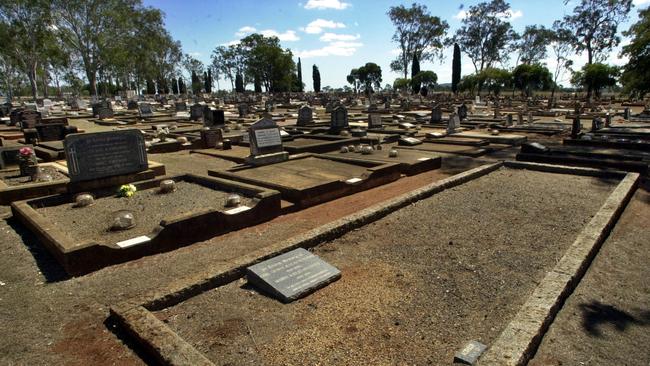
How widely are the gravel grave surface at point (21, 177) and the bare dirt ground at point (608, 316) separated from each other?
392 inches

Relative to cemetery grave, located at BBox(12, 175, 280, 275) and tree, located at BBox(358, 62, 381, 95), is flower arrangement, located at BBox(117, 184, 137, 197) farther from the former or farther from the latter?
tree, located at BBox(358, 62, 381, 95)

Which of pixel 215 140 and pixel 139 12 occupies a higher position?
pixel 139 12

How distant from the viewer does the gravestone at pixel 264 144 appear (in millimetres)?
10547

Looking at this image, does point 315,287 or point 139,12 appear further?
point 139,12

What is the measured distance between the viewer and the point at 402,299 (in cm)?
404

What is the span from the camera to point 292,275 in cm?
439

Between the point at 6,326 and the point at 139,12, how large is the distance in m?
68.4

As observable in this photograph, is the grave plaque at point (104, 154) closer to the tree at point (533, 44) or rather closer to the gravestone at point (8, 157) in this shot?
the gravestone at point (8, 157)

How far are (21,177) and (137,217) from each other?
5.17m

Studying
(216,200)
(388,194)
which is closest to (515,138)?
(388,194)

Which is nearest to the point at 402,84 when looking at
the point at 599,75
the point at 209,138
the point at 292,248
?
the point at 599,75

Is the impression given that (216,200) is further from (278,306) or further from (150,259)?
(278,306)

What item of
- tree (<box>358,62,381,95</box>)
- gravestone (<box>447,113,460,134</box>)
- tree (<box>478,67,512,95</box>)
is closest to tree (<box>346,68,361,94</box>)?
tree (<box>358,62,381,95</box>)

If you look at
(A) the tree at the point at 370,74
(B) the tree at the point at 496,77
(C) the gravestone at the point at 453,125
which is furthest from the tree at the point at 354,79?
(C) the gravestone at the point at 453,125
